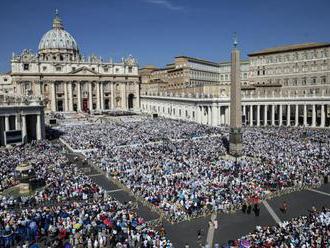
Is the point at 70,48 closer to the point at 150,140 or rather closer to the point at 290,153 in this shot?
the point at 150,140

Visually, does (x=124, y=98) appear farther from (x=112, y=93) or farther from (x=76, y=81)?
(x=76, y=81)

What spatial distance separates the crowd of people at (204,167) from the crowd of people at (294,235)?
4573 mm

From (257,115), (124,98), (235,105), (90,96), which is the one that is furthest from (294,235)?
(124,98)

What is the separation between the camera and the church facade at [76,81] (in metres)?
87.9

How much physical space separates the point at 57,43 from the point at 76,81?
26.8 metres

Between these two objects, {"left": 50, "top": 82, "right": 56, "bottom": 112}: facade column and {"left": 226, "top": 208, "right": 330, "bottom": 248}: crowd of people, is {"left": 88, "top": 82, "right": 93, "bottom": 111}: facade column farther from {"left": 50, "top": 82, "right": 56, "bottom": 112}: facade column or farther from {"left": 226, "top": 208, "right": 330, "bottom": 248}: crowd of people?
{"left": 226, "top": 208, "right": 330, "bottom": 248}: crowd of people

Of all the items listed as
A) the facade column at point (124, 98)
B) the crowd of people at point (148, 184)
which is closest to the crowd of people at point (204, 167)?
the crowd of people at point (148, 184)

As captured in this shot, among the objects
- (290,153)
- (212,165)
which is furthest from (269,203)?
(290,153)

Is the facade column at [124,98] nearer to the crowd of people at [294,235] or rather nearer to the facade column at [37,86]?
the facade column at [37,86]

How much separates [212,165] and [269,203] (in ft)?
29.1

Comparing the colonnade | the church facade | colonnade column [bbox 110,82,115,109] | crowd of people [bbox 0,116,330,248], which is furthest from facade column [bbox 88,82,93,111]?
crowd of people [bbox 0,116,330,248]

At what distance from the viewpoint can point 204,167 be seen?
100 feet

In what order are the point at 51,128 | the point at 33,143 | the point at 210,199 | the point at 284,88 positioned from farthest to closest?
the point at 284,88 < the point at 51,128 < the point at 33,143 < the point at 210,199

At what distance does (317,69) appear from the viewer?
237 ft
